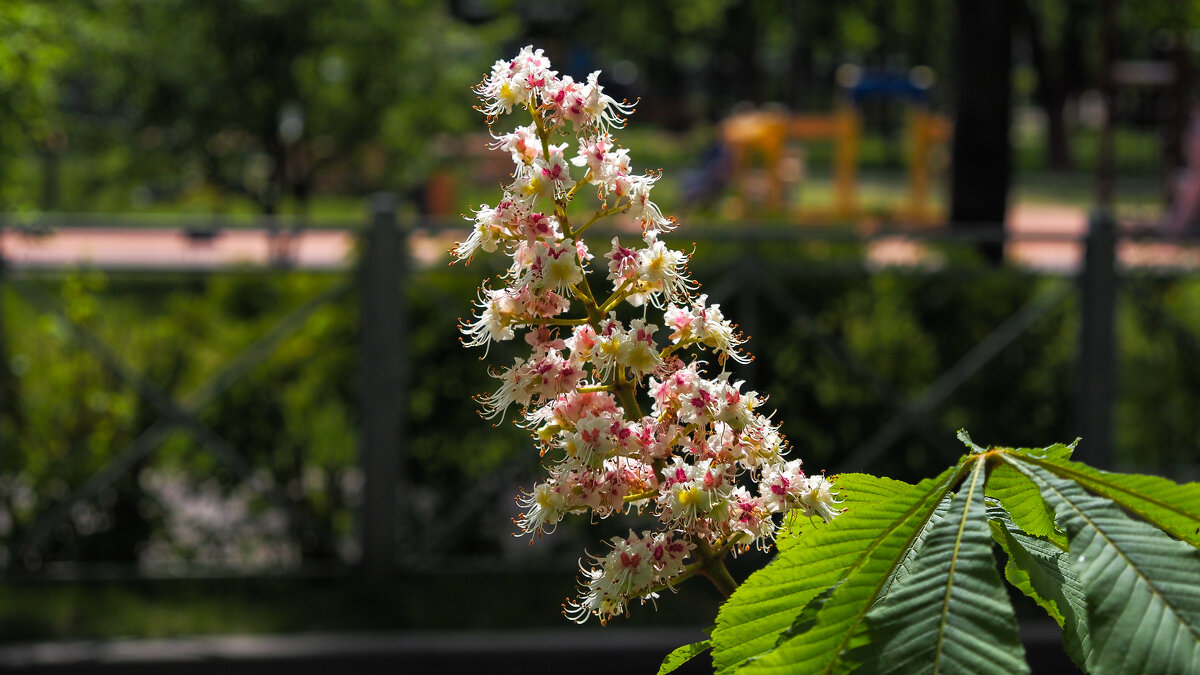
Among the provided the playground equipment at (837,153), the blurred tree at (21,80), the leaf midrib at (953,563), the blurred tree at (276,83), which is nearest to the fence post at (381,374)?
the blurred tree at (21,80)

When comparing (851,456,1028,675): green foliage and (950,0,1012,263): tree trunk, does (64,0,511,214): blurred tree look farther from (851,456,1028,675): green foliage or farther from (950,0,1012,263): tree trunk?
(851,456,1028,675): green foliage

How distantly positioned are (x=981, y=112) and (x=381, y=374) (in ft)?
14.9

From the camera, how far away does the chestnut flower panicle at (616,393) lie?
4.09ft

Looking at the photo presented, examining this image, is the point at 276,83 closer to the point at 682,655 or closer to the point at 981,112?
the point at 981,112

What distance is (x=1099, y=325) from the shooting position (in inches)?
262

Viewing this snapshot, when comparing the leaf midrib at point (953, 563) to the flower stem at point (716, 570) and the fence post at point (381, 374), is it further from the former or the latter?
the fence post at point (381, 374)

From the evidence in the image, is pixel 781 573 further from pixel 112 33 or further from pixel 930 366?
pixel 112 33

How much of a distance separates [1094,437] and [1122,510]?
6.01 metres

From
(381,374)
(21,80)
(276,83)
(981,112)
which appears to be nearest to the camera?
(21,80)

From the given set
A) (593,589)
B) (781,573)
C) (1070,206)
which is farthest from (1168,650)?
(1070,206)

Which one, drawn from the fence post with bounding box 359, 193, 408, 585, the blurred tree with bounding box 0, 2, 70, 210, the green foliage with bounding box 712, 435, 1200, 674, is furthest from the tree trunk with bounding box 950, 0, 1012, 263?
the green foliage with bounding box 712, 435, 1200, 674

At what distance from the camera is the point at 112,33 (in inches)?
446

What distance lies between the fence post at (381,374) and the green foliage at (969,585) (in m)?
5.34

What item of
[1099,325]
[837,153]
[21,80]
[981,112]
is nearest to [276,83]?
[981,112]
